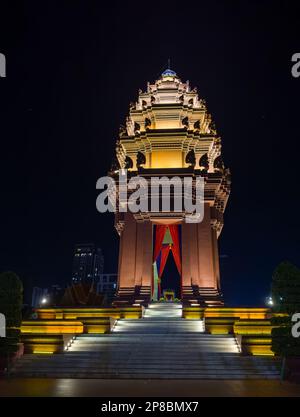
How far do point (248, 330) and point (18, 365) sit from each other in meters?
8.83

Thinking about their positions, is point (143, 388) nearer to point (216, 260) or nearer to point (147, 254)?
point (147, 254)

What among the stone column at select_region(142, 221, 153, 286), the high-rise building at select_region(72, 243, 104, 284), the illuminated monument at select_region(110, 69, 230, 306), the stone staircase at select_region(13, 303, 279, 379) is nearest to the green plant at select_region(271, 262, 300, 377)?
the stone staircase at select_region(13, 303, 279, 379)

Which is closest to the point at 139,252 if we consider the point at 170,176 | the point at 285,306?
the point at 170,176

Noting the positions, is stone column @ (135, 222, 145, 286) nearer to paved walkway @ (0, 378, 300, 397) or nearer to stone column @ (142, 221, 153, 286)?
stone column @ (142, 221, 153, 286)

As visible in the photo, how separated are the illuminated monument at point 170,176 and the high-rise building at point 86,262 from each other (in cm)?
9064

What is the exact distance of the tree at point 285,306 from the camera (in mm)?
12133

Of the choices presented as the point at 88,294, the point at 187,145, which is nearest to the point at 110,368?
the point at 88,294

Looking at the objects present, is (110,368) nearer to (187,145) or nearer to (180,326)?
(180,326)

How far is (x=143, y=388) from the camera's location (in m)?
10.5

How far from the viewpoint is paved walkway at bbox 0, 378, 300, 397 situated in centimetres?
962

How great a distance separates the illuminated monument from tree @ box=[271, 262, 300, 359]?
951 centimetres

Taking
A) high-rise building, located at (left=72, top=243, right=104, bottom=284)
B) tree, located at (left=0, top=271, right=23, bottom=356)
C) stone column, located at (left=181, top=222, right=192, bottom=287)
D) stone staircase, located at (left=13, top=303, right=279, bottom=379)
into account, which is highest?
high-rise building, located at (left=72, top=243, right=104, bottom=284)

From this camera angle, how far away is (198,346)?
1470 centimetres
